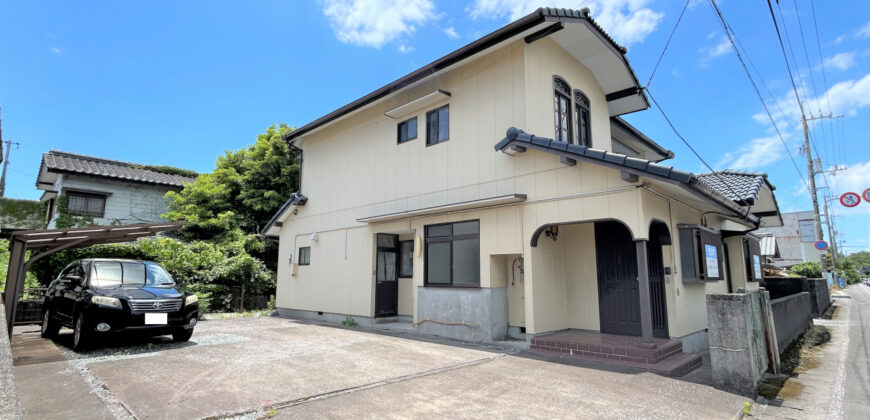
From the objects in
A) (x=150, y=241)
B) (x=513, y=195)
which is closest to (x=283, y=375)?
(x=513, y=195)

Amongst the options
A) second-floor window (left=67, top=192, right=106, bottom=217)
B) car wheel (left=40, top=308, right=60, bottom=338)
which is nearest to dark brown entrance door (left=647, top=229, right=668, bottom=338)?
car wheel (left=40, top=308, right=60, bottom=338)

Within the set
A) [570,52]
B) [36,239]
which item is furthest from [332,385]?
[570,52]

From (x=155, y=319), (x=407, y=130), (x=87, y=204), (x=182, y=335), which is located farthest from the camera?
(x=87, y=204)

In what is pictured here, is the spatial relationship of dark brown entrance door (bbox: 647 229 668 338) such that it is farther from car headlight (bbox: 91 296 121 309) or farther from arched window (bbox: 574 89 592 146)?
car headlight (bbox: 91 296 121 309)

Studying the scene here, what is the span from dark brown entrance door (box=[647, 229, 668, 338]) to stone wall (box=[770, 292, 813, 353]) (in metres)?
1.47

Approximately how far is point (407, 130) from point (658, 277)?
6.18m

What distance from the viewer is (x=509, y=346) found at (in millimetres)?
7125

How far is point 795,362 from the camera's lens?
262 inches

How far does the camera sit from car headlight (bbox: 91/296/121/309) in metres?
6.25

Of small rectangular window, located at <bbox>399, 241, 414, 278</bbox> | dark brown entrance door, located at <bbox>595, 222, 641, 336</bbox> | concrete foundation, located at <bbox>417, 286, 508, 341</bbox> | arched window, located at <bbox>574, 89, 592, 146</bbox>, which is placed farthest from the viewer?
small rectangular window, located at <bbox>399, 241, 414, 278</bbox>

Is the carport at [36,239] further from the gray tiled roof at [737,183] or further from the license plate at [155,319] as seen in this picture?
the gray tiled roof at [737,183]

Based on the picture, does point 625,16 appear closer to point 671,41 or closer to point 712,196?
point 671,41

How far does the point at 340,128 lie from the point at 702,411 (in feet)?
34.2

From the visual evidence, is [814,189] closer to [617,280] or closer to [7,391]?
[617,280]
